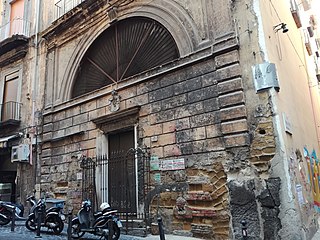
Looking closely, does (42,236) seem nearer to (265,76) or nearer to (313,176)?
(265,76)

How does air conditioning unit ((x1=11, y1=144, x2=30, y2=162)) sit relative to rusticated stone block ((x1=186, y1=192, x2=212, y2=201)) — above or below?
above

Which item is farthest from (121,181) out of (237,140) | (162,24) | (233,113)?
A: (162,24)

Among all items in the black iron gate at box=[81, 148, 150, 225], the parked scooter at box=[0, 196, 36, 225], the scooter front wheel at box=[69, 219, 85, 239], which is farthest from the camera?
the parked scooter at box=[0, 196, 36, 225]

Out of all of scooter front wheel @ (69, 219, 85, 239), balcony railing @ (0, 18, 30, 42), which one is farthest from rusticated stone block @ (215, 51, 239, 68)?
balcony railing @ (0, 18, 30, 42)

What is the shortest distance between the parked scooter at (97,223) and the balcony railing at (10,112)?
6521 millimetres

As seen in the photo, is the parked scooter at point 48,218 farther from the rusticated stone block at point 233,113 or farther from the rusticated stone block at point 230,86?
the rusticated stone block at point 230,86

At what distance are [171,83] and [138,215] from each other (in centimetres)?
340

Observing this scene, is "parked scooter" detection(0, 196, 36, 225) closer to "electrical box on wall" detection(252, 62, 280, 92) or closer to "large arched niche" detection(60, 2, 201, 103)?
"large arched niche" detection(60, 2, 201, 103)

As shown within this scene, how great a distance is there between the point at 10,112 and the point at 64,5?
15.9ft

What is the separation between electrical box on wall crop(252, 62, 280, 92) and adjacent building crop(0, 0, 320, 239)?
0.8 inches

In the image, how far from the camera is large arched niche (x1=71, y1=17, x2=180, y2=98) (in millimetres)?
8141

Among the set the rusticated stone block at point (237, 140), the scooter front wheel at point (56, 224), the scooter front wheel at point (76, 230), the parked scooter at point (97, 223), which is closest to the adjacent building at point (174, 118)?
the rusticated stone block at point (237, 140)

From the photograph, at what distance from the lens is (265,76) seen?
575cm

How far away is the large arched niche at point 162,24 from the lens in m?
7.28
